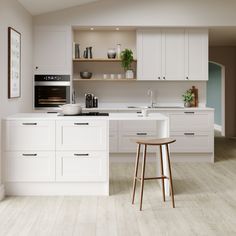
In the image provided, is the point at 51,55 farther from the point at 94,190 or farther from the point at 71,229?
the point at 71,229

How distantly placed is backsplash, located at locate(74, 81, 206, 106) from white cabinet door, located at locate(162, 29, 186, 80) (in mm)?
405

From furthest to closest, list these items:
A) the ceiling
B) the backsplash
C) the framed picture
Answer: the backsplash
the ceiling
the framed picture

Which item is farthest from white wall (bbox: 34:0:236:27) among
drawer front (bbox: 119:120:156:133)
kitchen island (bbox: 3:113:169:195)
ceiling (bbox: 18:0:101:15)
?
kitchen island (bbox: 3:113:169:195)

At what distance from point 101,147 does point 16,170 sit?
3.18 ft

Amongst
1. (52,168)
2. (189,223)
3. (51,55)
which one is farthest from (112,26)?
(189,223)

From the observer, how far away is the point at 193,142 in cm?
701

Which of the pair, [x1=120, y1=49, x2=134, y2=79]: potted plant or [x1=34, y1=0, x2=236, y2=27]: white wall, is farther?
[x1=120, y1=49, x2=134, y2=79]: potted plant

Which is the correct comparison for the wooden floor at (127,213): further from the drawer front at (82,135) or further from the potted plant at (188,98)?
the potted plant at (188,98)

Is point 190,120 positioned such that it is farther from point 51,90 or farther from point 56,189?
point 56,189

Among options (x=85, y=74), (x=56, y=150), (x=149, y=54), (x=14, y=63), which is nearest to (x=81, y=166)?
(x=56, y=150)

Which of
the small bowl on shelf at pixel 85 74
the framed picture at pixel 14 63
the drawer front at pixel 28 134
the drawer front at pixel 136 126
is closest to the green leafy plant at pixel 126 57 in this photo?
the small bowl on shelf at pixel 85 74

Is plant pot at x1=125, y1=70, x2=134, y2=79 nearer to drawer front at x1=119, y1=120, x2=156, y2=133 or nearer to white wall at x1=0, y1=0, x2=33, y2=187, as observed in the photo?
drawer front at x1=119, y1=120, x2=156, y2=133

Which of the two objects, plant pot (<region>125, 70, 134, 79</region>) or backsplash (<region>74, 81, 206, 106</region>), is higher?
plant pot (<region>125, 70, 134, 79</region>)

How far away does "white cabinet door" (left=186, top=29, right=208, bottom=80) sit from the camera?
7.16 metres
